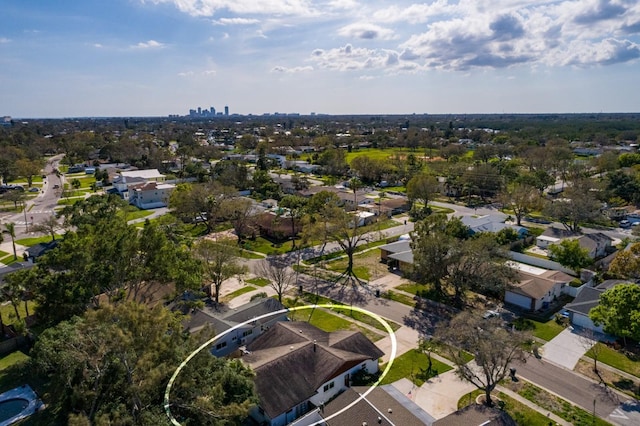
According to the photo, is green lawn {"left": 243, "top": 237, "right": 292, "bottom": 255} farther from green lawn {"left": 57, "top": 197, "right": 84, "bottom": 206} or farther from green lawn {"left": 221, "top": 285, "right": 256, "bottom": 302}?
green lawn {"left": 57, "top": 197, "right": 84, "bottom": 206}

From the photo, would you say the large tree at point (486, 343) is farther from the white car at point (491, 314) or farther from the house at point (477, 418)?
the white car at point (491, 314)

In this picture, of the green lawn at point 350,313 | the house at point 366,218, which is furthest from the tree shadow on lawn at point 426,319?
the house at point 366,218

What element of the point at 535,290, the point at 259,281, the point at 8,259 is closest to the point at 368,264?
the point at 259,281

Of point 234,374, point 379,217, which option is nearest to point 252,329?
point 234,374

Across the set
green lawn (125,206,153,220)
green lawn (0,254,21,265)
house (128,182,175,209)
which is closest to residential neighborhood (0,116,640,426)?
green lawn (0,254,21,265)

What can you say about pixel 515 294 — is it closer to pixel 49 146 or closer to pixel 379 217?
pixel 379 217

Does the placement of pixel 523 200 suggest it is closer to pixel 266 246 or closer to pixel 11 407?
pixel 266 246
